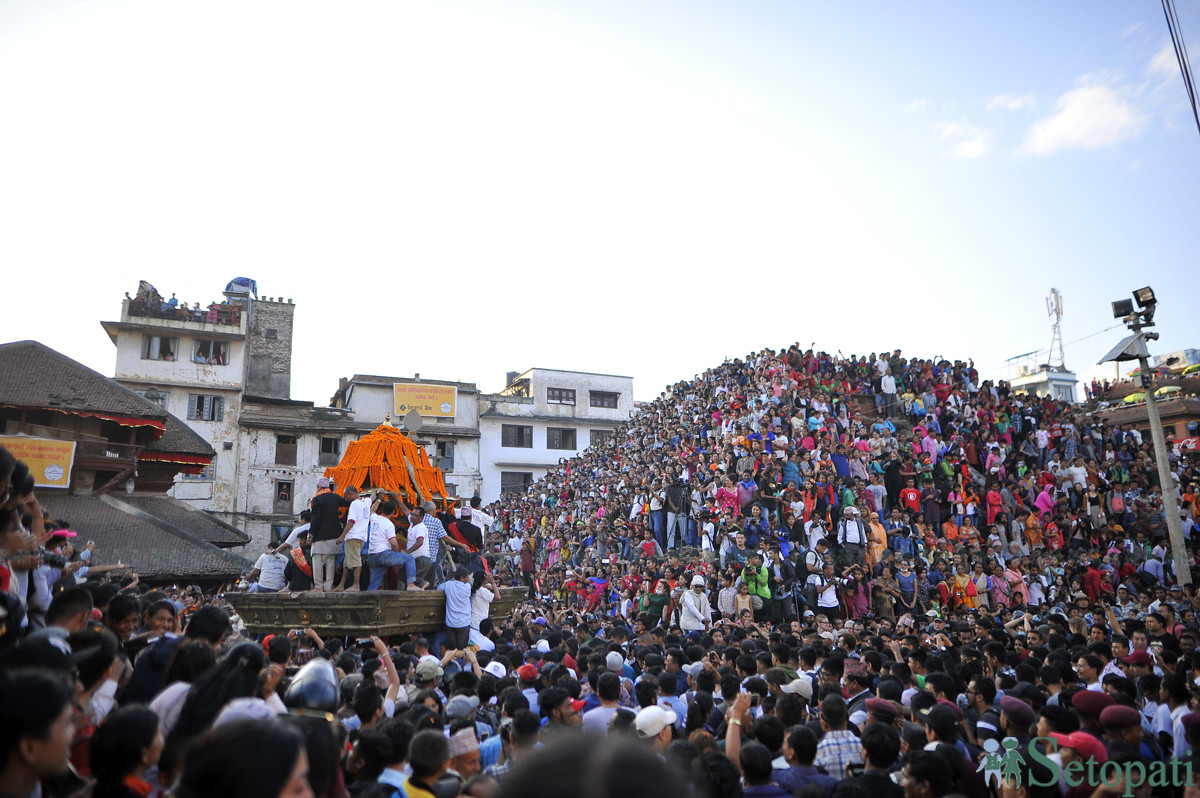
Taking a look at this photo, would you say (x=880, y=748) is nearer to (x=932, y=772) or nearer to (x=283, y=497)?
(x=932, y=772)

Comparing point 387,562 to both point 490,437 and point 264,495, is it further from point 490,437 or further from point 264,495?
point 490,437

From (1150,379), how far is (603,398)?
104ft

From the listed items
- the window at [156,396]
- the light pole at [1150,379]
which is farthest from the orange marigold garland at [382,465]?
the window at [156,396]

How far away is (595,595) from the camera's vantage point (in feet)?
55.6

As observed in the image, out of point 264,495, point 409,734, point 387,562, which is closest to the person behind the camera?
point 409,734

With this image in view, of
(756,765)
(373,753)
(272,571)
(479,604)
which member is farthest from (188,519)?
(756,765)

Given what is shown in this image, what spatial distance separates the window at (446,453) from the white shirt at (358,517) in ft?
93.6

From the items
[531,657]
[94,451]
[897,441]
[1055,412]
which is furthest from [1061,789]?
[94,451]

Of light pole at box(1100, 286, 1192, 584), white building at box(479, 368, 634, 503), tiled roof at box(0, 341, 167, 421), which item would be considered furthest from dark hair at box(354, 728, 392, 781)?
white building at box(479, 368, 634, 503)

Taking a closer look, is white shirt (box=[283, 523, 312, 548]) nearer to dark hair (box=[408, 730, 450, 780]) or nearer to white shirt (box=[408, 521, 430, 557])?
white shirt (box=[408, 521, 430, 557])

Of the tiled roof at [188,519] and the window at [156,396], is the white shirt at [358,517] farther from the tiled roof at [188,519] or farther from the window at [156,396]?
the window at [156,396]

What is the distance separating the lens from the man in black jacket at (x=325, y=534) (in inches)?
384

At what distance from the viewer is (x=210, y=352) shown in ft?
115

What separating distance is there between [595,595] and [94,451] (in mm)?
18700
